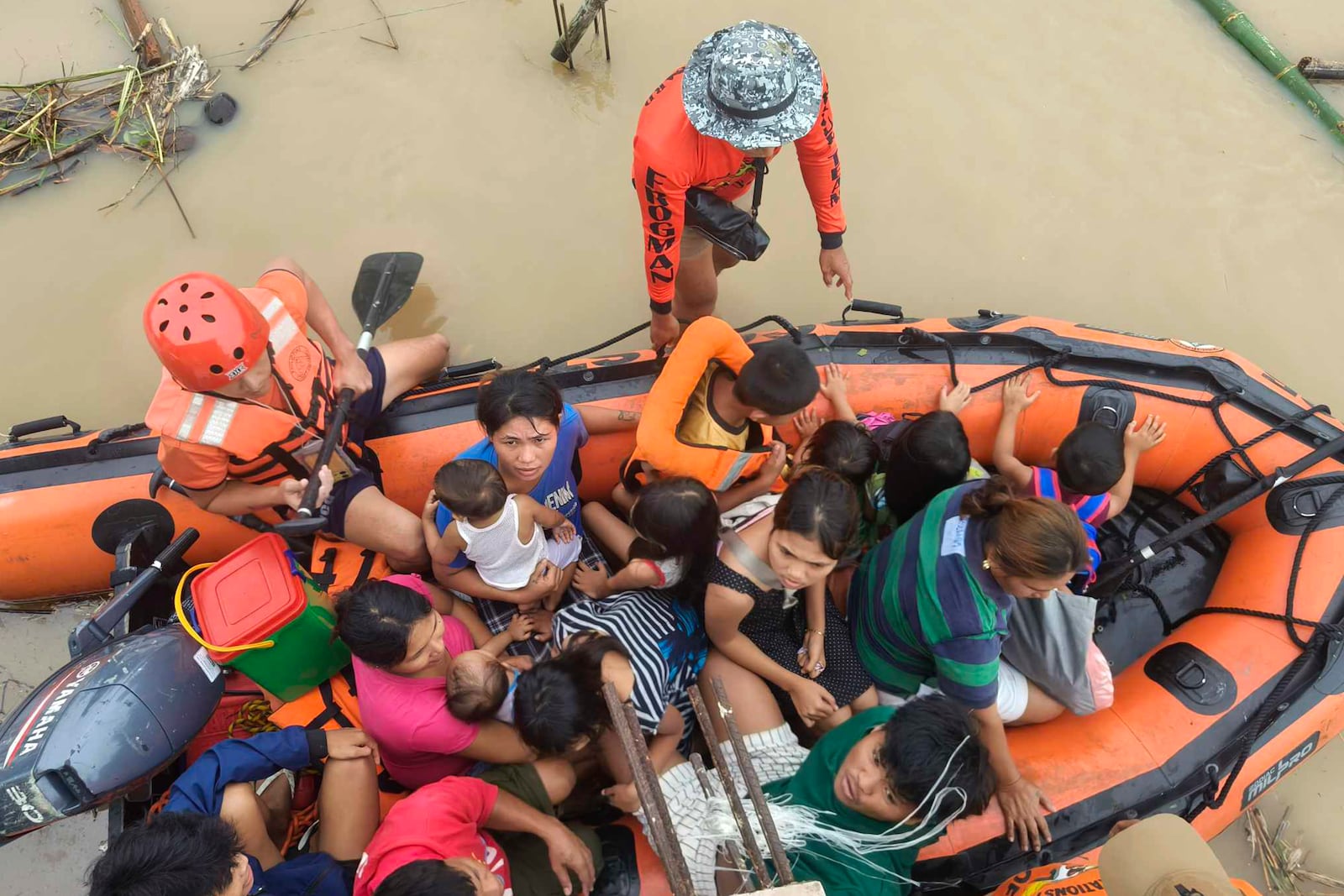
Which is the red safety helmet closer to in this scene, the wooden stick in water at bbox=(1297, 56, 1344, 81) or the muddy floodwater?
the muddy floodwater

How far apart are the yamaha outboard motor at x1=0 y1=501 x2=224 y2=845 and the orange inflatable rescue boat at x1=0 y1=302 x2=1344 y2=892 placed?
0.41 m

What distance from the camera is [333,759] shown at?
173cm

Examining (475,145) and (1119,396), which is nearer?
(1119,396)

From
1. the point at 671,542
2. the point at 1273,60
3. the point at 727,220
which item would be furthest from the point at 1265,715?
the point at 1273,60

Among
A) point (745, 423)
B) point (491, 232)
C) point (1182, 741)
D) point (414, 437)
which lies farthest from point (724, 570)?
point (491, 232)

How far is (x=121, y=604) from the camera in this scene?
1.87 m

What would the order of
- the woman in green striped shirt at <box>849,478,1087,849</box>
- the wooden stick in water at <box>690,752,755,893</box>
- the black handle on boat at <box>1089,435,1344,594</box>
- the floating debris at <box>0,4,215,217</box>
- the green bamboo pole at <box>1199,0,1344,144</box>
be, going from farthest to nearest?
the green bamboo pole at <box>1199,0,1344,144</box>
the floating debris at <box>0,4,215,217</box>
the black handle on boat at <box>1089,435,1344,594</box>
the woman in green striped shirt at <box>849,478,1087,849</box>
the wooden stick in water at <box>690,752,755,893</box>

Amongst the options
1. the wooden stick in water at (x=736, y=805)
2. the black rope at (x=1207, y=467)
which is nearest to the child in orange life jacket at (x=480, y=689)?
the wooden stick in water at (x=736, y=805)

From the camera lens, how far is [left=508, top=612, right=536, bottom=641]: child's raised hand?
205 centimetres

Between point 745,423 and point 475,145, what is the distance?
6.30 feet

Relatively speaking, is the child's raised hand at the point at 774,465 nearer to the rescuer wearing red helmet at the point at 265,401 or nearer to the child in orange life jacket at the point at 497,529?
the child in orange life jacket at the point at 497,529

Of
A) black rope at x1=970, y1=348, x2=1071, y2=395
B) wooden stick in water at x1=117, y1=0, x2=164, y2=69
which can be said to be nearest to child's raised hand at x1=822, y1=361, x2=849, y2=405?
black rope at x1=970, y1=348, x2=1071, y2=395

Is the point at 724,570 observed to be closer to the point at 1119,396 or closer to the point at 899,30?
the point at 1119,396

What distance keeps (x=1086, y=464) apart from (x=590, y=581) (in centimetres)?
128
